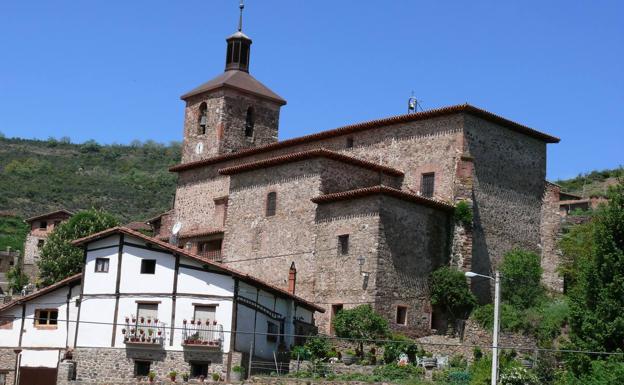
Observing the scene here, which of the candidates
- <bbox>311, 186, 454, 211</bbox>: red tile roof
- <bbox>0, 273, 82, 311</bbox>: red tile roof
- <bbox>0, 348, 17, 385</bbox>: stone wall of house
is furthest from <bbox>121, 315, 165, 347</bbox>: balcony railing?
<bbox>311, 186, 454, 211</bbox>: red tile roof

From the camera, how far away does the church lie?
42.7 m

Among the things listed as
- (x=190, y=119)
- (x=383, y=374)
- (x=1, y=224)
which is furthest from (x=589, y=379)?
(x=1, y=224)

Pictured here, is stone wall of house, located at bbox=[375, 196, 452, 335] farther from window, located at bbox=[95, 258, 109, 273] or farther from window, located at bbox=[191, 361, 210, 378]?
window, located at bbox=[95, 258, 109, 273]

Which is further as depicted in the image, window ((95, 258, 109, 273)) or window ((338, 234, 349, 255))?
window ((338, 234, 349, 255))

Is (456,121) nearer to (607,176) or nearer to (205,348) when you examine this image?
(205,348)

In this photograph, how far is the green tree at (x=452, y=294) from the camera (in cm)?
4312

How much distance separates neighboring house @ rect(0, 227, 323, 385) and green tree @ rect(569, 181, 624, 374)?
38.2 ft

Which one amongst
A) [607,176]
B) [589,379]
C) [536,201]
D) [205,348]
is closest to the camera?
[589,379]

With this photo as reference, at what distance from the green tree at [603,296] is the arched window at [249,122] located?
103 feet

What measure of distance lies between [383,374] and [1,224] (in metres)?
67.9

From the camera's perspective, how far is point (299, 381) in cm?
3538

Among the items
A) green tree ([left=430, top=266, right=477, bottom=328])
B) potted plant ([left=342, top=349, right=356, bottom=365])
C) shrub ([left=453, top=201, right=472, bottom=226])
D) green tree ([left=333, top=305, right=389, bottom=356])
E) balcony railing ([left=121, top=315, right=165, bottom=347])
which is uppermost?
shrub ([left=453, top=201, right=472, bottom=226])

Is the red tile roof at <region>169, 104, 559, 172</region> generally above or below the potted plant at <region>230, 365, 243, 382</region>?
above

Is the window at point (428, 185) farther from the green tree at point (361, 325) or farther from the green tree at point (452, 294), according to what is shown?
the green tree at point (361, 325)
